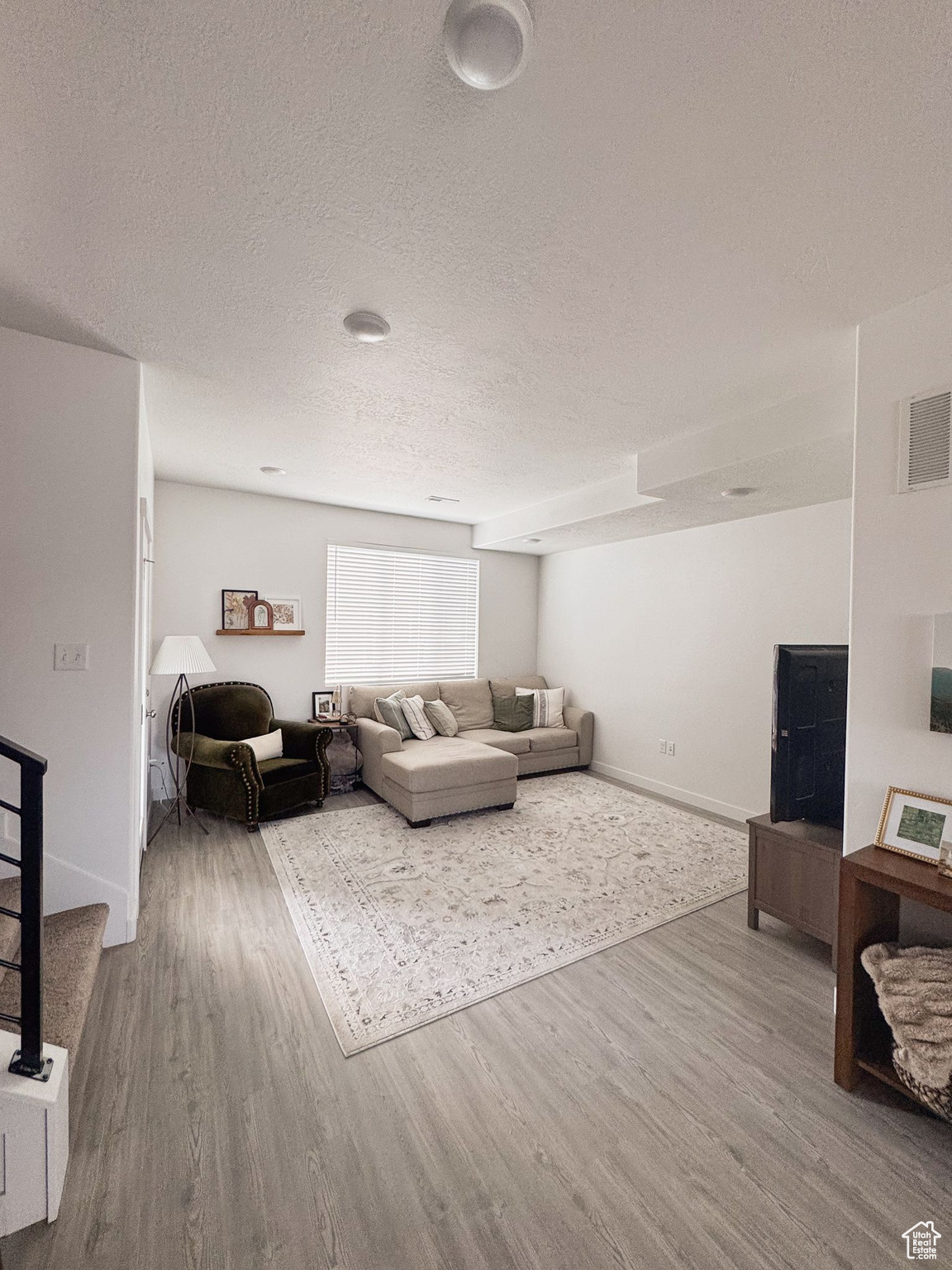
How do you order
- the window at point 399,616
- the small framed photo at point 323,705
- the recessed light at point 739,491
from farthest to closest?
the window at point 399,616, the small framed photo at point 323,705, the recessed light at point 739,491

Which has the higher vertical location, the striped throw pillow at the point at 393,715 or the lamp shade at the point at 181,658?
the lamp shade at the point at 181,658

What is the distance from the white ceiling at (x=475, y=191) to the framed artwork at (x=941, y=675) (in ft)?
3.70

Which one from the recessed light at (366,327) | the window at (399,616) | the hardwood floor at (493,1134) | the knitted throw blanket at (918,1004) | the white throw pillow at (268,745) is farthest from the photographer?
the window at (399,616)

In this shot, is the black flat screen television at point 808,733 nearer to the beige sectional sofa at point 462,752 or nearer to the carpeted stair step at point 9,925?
the beige sectional sofa at point 462,752

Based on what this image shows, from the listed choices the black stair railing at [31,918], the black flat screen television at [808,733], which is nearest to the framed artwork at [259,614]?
the black stair railing at [31,918]

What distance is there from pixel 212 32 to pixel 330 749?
4343 millimetres

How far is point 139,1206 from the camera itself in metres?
1.33

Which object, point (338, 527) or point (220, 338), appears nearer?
point (220, 338)

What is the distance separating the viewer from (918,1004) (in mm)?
1568

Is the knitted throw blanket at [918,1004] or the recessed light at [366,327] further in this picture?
the recessed light at [366,327]

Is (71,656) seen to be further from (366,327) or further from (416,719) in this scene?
(416,719)

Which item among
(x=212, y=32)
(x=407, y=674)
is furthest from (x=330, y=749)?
(x=212, y=32)

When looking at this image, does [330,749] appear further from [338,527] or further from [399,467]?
[399,467]

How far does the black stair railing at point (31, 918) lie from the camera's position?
132cm
